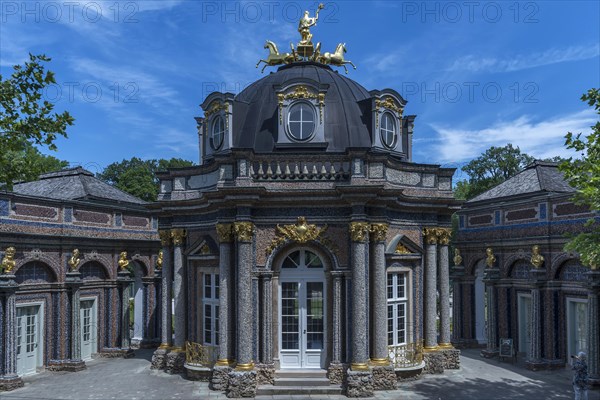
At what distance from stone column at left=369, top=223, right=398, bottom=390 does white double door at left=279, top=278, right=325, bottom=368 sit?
178cm

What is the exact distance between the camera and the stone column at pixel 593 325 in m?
18.5

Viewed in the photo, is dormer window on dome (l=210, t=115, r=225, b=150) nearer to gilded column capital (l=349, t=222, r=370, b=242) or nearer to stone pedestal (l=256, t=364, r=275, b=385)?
gilded column capital (l=349, t=222, r=370, b=242)

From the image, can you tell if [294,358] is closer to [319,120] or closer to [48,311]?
[319,120]

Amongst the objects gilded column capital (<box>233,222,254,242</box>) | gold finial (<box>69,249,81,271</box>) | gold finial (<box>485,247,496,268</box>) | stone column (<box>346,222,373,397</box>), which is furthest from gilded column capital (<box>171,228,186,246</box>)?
gold finial (<box>485,247,496,268</box>)

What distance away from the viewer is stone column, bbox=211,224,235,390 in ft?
59.7

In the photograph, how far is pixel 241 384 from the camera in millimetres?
17188

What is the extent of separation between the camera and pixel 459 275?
1081 inches

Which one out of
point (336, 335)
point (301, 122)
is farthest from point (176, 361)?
point (301, 122)

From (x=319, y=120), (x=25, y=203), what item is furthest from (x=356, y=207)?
(x=25, y=203)

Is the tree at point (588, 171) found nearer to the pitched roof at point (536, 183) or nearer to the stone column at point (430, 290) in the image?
the stone column at point (430, 290)

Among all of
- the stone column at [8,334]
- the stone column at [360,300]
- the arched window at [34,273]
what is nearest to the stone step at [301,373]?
the stone column at [360,300]

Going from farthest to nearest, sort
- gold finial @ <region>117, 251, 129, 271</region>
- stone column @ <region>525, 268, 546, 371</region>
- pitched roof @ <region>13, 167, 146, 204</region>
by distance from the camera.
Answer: pitched roof @ <region>13, 167, 146, 204</region>, gold finial @ <region>117, 251, 129, 271</region>, stone column @ <region>525, 268, 546, 371</region>

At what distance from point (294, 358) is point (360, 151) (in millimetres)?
7493

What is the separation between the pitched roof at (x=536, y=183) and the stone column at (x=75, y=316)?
809 inches
